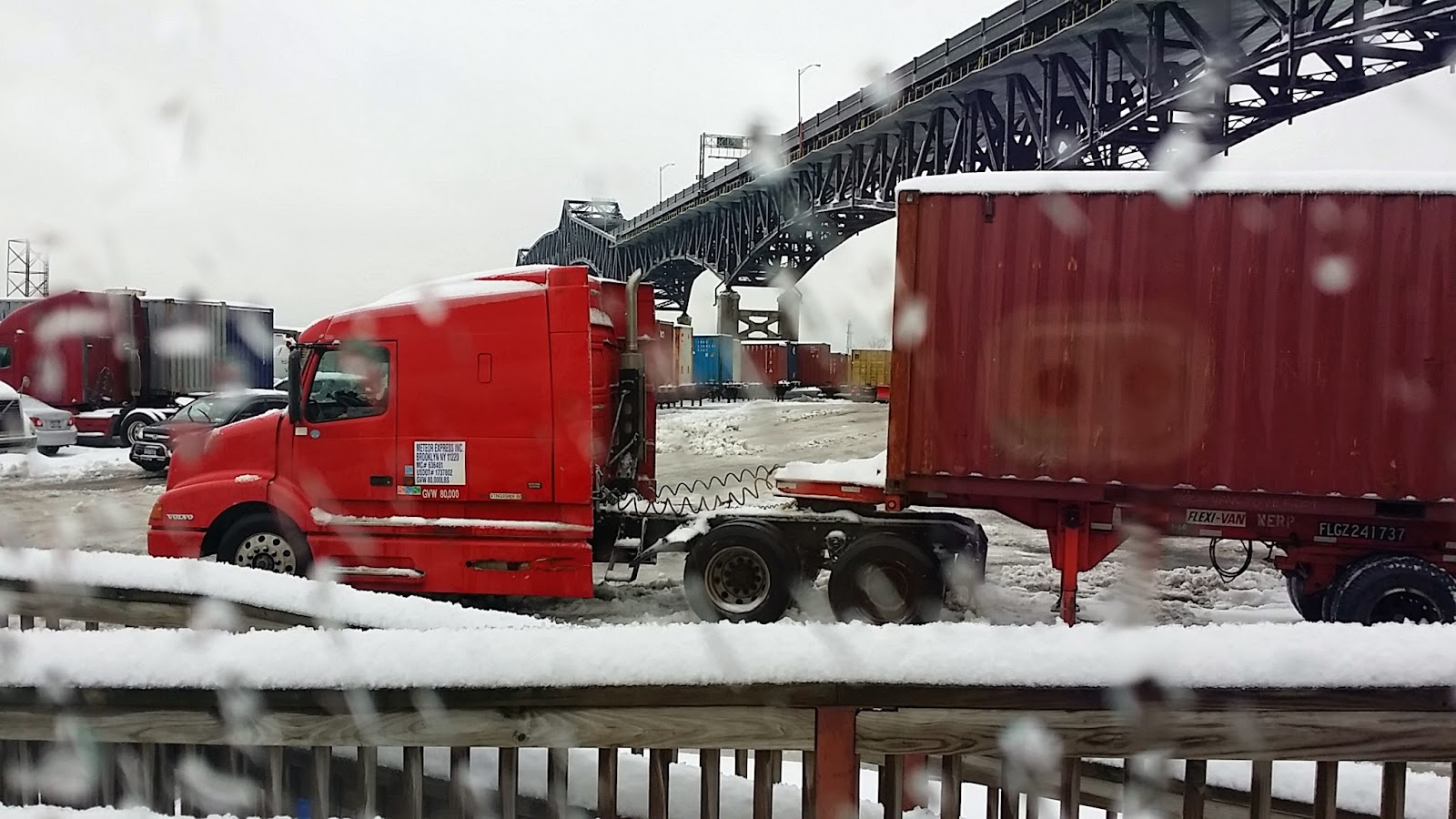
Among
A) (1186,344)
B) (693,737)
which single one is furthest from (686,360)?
(693,737)

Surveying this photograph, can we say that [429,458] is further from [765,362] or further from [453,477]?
[765,362]

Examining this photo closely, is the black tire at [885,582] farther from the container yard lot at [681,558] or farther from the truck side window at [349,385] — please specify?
the truck side window at [349,385]

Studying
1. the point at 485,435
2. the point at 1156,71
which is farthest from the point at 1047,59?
the point at 485,435

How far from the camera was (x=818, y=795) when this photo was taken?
7.06 feet

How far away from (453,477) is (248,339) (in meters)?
19.3

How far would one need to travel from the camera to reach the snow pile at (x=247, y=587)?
3174 millimetres

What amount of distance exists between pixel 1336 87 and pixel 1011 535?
7566 mm

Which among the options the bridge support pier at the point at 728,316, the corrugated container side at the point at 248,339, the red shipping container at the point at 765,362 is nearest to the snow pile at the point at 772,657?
the bridge support pier at the point at 728,316

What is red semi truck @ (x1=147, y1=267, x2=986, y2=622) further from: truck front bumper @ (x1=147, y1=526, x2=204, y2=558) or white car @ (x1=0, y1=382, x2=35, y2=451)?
white car @ (x1=0, y1=382, x2=35, y2=451)

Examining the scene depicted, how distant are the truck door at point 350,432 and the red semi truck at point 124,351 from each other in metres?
15.1

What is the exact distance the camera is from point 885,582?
24.6 feet

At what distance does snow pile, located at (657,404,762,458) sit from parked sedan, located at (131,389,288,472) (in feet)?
29.4

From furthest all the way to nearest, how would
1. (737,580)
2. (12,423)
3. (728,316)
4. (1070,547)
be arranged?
(12,423) < (728,316) < (737,580) < (1070,547)

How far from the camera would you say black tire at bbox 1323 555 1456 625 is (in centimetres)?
656
